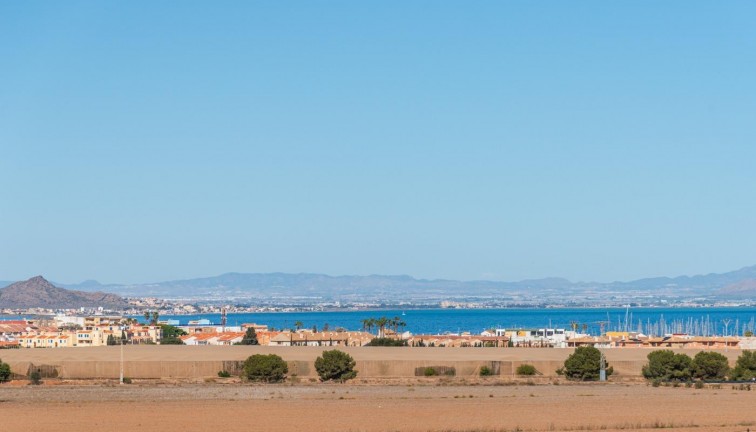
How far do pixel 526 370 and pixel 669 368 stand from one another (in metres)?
7.73

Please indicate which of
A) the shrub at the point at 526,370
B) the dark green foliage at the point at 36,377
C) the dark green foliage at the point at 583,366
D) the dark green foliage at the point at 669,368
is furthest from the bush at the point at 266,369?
the dark green foliage at the point at 669,368

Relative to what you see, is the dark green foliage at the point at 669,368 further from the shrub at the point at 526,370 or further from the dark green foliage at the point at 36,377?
the dark green foliage at the point at 36,377

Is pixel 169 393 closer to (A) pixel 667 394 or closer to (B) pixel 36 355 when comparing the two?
(A) pixel 667 394

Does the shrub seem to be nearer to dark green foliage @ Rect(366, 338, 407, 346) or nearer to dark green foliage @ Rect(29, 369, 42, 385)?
dark green foliage @ Rect(29, 369, 42, 385)

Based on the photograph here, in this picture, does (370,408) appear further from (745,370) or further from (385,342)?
(385,342)

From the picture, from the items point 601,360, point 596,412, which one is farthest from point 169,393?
point 601,360

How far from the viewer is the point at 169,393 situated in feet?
147

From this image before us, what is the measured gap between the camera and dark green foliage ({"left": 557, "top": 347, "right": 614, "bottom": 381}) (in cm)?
5550

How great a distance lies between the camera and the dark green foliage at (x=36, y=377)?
169 ft

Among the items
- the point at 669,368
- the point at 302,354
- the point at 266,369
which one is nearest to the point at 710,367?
the point at 669,368

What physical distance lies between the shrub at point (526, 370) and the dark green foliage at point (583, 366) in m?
2.57

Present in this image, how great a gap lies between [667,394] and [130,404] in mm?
20028

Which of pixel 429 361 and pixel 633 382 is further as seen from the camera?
pixel 429 361

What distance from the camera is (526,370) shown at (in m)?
59.0
